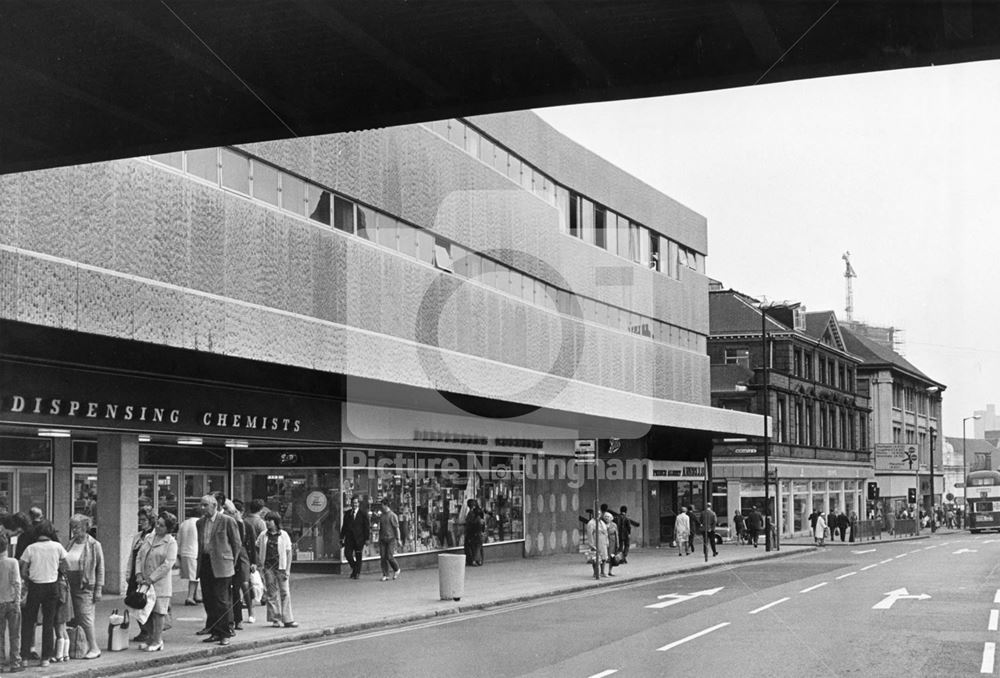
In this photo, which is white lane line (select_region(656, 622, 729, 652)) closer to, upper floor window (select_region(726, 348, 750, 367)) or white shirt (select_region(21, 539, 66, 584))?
white shirt (select_region(21, 539, 66, 584))

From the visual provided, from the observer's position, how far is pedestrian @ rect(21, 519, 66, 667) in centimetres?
1446

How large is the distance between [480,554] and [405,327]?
778 centimetres

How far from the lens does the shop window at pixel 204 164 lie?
839 inches

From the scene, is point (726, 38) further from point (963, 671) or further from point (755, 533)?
point (755, 533)

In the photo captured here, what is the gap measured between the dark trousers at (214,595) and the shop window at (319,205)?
A: 409 inches

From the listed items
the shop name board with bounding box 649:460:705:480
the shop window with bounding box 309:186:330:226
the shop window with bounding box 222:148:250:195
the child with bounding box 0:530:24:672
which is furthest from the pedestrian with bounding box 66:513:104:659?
the shop name board with bounding box 649:460:705:480

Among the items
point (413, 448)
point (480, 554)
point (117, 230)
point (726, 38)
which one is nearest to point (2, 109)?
point (726, 38)

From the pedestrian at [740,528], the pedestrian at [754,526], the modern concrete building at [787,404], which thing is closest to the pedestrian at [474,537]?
the pedestrian at [754,526]

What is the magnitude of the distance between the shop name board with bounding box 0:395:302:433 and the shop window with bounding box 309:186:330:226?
418 cm

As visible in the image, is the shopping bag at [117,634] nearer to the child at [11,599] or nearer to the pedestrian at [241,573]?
the child at [11,599]

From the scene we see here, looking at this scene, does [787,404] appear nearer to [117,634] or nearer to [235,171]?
[235,171]

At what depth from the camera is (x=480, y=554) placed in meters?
33.1

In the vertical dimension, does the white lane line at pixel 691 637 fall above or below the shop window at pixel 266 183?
below

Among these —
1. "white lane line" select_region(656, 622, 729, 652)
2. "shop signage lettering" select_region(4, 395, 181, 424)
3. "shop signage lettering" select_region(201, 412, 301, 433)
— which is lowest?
"white lane line" select_region(656, 622, 729, 652)
